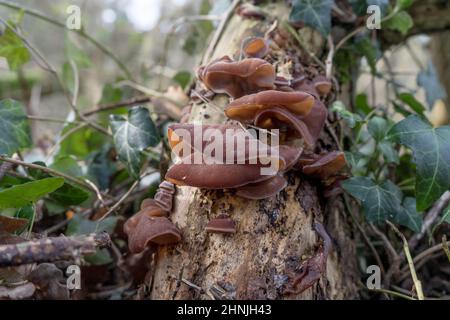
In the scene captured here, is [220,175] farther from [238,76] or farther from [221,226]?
[238,76]

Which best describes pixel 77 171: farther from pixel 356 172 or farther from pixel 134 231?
pixel 356 172

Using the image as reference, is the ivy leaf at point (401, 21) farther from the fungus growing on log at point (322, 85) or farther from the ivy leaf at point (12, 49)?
the ivy leaf at point (12, 49)

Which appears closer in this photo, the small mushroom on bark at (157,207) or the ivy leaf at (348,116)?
the small mushroom on bark at (157,207)

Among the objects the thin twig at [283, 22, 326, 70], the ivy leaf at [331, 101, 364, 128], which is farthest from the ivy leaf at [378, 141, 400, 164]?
the thin twig at [283, 22, 326, 70]

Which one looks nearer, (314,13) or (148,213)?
(148,213)

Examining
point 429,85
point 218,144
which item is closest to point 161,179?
point 218,144

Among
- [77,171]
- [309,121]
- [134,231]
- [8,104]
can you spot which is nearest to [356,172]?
[309,121]

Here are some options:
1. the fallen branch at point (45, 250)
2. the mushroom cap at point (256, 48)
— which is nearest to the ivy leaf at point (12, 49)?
the mushroom cap at point (256, 48)
